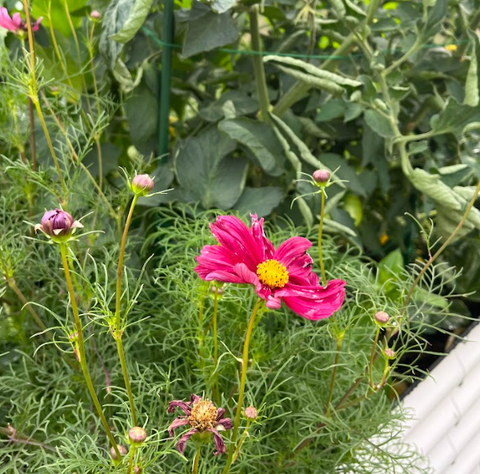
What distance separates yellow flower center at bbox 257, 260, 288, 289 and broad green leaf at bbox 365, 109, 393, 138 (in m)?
0.36

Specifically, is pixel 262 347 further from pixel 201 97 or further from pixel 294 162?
pixel 201 97

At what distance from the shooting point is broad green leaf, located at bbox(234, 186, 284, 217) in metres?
0.64

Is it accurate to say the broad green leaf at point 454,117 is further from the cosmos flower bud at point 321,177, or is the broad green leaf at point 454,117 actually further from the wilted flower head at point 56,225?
the wilted flower head at point 56,225

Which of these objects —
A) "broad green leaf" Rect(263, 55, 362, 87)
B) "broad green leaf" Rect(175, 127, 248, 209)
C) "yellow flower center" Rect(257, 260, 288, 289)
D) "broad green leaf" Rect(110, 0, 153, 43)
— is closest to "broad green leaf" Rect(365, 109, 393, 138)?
"broad green leaf" Rect(263, 55, 362, 87)

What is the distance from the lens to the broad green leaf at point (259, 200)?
0.64m

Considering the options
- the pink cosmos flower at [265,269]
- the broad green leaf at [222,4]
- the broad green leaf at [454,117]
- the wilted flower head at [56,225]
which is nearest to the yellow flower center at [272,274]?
the pink cosmos flower at [265,269]

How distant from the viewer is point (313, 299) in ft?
1.08

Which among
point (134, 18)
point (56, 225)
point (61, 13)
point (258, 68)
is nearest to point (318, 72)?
point (258, 68)

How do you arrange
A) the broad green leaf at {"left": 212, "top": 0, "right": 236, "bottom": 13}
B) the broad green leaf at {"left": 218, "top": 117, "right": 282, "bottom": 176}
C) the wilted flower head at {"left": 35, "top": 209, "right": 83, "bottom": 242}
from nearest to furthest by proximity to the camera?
1. the wilted flower head at {"left": 35, "top": 209, "right": 83, "bottom": 242}
2. the broad green leaf at {"left": 212, "top": 0, "right": 236, "bottom": 13}
3. the broad green leaf at {"left": 218, "top": 117, "right": 282, "bottom": 176}

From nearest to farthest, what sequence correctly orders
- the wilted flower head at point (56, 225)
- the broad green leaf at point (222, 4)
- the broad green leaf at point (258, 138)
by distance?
the wilted flower head at point (56, 225), the broad green leaf at point (222, 4), the broad green leaf at point (258, 138)

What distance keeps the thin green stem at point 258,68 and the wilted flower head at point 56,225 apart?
46 centimetres

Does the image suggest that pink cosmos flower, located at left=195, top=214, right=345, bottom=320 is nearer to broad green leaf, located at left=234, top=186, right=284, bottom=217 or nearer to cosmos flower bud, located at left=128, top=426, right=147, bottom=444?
cosmos flower bud, located at left=128, top=426, right=147, bottom=444

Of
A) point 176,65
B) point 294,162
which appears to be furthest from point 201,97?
point 294,162

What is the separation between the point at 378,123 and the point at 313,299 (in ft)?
1.23
